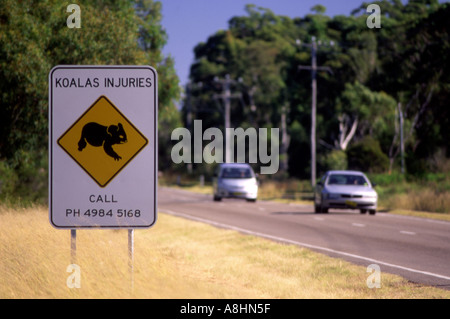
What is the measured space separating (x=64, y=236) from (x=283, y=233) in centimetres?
1000

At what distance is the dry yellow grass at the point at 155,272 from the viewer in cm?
781

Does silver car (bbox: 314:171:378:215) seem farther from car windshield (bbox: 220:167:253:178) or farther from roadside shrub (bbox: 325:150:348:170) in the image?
roadside shrub (bbox: 325:150:348:170)

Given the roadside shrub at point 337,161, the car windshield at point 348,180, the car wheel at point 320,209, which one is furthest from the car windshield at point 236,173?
the roadside shrub at point 337,161

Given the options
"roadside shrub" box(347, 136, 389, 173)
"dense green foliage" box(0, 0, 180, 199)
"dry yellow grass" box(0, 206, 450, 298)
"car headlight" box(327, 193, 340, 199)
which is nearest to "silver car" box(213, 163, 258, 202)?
"car headlight" box(327, 193, 340, 199)

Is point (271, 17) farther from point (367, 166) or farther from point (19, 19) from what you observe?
point (19, 19)

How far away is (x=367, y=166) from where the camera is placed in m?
50.2

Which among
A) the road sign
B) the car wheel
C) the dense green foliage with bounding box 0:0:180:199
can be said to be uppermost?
the dense green foliage with bounding box 0:0:180:199

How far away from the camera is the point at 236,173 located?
3791 centimetres

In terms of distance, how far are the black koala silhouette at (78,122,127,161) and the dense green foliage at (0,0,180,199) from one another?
32.5 ft

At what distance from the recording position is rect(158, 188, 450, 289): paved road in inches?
514

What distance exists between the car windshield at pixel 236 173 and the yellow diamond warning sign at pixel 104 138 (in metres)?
29.4

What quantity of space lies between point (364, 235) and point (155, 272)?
443 inches

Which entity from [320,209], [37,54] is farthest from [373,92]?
[37,54]

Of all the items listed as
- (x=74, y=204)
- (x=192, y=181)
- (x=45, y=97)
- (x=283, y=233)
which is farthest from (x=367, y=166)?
(x=74, y=204)
